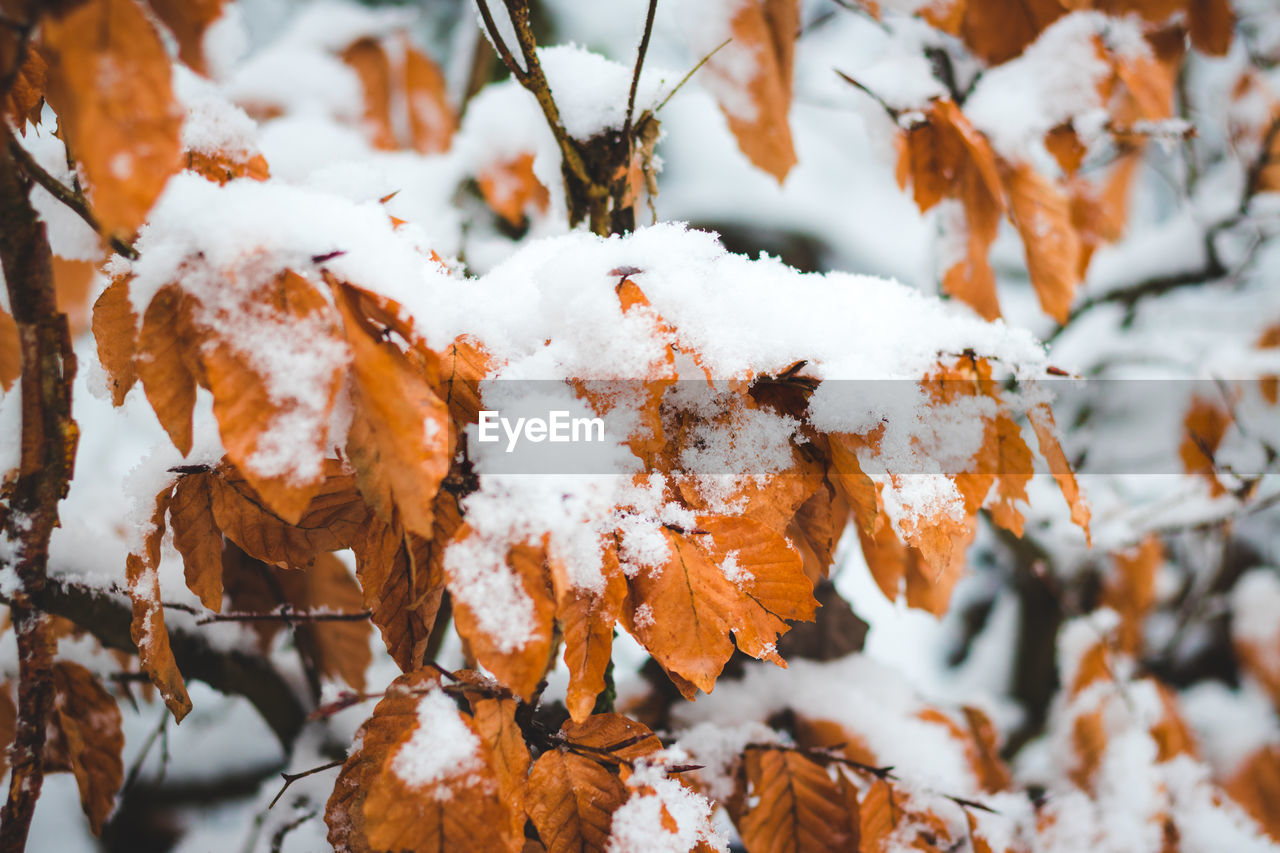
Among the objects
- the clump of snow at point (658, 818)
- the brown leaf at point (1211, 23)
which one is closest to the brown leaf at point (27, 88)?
the clump of snow at point (658, 818)

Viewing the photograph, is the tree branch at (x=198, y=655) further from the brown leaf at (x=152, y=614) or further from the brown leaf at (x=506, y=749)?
the brown leaf at (x=506, y=749)

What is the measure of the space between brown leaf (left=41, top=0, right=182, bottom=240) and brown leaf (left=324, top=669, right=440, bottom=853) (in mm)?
261

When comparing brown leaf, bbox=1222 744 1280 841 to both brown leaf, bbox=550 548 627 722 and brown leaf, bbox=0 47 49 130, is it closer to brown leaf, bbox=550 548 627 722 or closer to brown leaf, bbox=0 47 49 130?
brown leaf, bbox=550 548 627 722

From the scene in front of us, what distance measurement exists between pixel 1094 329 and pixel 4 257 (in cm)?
199

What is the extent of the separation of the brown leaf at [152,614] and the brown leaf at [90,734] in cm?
20

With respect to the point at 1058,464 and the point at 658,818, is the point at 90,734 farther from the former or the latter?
the point at 1058,464

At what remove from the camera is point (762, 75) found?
1.81ft

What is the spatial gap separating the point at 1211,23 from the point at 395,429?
109 cm

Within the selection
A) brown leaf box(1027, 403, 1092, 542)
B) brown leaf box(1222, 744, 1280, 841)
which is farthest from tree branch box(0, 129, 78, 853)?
brown leaf box(1222, 744, 1280, 841)

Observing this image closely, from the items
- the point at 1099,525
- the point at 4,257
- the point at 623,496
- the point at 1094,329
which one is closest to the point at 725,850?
the point at 623,496

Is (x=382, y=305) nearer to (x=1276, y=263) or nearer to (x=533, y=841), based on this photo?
(x=533, y=841)

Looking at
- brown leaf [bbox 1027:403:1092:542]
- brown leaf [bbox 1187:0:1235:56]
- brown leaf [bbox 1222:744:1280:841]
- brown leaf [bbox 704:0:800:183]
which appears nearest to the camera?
brown leaf [bbox 1027:403:1092:542]

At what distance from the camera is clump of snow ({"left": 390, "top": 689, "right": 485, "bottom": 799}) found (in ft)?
1.00

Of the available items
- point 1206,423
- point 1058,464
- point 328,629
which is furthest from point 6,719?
point 1206,423
